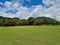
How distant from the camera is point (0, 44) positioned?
14.1 metres

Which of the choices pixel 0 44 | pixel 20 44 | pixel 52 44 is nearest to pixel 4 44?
pixel 0 44

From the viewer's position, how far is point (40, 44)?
46.8 ft

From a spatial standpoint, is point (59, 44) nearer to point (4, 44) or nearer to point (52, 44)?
point (52, 44)

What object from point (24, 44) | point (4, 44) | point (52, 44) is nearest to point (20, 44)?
point (24, 44)

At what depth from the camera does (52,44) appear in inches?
562

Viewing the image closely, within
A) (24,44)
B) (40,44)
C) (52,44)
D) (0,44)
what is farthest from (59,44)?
(0,44)

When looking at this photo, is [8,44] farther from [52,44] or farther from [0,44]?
[52,44]

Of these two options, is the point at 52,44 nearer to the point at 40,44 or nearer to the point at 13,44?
the point at 40,44

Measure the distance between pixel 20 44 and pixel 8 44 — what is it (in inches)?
39.5

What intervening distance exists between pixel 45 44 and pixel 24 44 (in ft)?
5.77

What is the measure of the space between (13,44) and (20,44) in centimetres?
59

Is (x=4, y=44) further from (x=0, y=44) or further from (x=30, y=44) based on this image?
(x=30, y=44)

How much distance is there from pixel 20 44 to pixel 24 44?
1.14ft

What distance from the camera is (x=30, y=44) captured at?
14.3 metres
